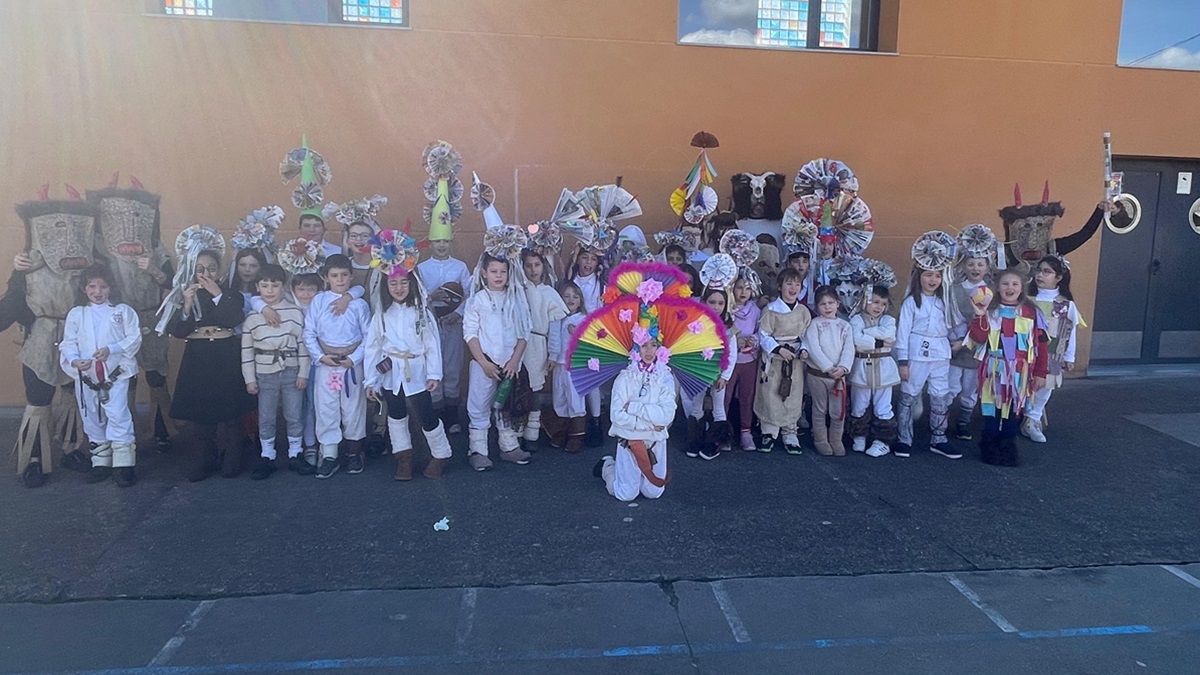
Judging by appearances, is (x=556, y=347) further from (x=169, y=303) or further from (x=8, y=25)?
(x=8, y=25)

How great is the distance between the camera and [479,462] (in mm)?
5660

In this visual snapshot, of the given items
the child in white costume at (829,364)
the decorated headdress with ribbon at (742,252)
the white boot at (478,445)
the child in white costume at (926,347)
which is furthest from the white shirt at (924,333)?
the white boot at (478,445)

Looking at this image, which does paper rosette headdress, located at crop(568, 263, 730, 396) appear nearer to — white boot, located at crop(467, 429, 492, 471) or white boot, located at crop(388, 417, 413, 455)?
white boot, located at crop(467, 429, 492, 471)

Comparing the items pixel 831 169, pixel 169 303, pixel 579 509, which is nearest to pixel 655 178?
pixel 831 169

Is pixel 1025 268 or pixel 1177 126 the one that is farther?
pixel 1177 126

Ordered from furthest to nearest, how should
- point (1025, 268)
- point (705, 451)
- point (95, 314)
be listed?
point (1025, 268), point (705, 451), point (95, 314)

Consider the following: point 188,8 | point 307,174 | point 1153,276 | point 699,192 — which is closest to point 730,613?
point 699,192

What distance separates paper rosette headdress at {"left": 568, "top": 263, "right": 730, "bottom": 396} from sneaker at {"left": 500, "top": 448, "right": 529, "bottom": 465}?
112 centimetres

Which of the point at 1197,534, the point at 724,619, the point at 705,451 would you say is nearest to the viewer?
the point at 724,619

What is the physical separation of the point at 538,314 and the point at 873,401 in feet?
9.28

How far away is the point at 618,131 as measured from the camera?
768cm

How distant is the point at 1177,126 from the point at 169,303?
1040 cm

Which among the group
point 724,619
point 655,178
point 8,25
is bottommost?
point 724,619

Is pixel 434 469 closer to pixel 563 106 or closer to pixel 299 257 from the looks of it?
pixel 299 257
